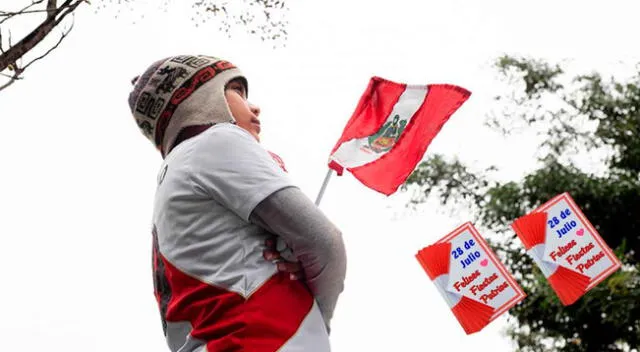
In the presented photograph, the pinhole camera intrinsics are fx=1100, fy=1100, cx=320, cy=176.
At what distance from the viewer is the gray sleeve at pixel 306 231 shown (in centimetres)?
150

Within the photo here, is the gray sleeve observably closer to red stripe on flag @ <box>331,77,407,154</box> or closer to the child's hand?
the child's hand

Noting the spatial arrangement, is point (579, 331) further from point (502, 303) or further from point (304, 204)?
point (304, 204)

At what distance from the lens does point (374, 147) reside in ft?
8.51

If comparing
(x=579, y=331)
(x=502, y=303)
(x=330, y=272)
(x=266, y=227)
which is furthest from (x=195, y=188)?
(x=579, y=331)

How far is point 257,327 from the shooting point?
58.1 inches

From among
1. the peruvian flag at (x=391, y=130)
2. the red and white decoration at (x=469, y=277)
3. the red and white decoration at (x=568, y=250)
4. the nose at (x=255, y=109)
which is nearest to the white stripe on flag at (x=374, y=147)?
the peruvian flag at (x=391, y=130)

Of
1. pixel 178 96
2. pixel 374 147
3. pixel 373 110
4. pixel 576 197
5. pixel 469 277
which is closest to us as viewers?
pixel 178 96

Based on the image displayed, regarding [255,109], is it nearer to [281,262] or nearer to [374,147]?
[281,262]

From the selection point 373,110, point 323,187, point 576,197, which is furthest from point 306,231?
point 576,197

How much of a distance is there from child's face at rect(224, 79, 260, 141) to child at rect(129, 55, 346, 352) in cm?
3

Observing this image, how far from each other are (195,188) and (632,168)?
29.5 ft

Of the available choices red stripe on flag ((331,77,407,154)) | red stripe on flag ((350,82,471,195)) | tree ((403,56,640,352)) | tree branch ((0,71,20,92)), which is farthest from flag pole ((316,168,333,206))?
tree ((403,56,640,352))

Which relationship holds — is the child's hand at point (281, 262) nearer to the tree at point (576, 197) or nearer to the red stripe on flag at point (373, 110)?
the red stripe on flag at point (373, 110)

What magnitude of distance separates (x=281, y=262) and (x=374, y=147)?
1.08 meters
